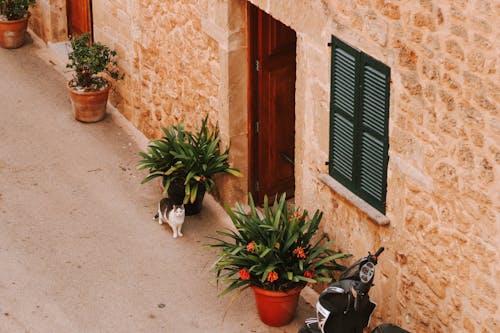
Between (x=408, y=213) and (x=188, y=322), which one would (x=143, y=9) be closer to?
(x=188, y=322)

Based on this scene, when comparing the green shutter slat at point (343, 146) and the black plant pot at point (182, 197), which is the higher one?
the green shutter slat at point (343, 146)

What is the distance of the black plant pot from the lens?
1201 cm

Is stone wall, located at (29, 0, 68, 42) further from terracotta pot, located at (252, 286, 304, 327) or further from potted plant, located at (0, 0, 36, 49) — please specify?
terracotta pot, located at (252, 286, 304, 327)

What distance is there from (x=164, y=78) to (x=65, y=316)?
3646 mm

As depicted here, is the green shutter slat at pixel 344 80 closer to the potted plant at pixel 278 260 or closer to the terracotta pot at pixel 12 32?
the potted plant at pixel 278 260

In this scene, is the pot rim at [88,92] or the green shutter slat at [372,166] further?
the pot rim at [88,92]

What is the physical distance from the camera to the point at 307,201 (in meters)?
10.4

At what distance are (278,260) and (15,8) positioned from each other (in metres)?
8.26

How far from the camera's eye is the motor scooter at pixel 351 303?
848 cm

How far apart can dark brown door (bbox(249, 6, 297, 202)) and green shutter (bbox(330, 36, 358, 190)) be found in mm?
2015

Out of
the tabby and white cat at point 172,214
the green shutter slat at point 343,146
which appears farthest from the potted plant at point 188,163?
the green shutter slat at point 343,146

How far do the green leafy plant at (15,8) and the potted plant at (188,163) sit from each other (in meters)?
5.21

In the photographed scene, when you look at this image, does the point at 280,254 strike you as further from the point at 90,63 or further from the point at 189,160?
the point at 90,63

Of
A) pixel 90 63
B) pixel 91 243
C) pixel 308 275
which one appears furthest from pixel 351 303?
pixel 90 63
